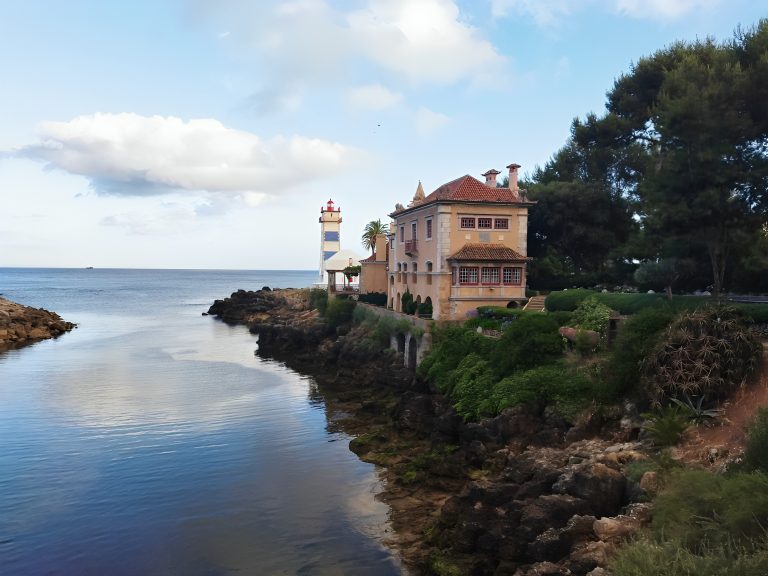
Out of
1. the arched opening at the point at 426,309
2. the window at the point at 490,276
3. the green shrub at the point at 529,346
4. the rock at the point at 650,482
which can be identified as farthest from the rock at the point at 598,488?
the arched opening at the point at 426,309

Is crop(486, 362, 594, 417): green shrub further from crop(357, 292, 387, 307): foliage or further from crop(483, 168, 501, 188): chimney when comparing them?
crop(357, 292, 387, 307): foliage

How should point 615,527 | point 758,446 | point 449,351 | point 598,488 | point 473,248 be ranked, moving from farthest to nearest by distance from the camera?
1. point 473,248
2. point 449,351
3. point 598,488
4. point 615,527
5. point 758,446

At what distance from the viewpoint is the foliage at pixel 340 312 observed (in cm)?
5403

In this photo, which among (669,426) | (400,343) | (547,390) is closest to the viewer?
(669,426)

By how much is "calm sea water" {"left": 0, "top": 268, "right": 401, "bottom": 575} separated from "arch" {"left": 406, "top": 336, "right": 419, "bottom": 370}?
6.71 metres

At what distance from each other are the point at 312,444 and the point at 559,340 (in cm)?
1216

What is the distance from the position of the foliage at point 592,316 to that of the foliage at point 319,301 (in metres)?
33.7

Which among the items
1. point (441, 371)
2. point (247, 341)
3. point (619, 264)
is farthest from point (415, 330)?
point (247, 341)

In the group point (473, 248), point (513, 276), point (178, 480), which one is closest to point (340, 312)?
point (473, 248)

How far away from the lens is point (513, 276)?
39656 millimetres

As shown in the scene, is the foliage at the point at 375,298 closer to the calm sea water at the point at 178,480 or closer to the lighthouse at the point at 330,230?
the calm sea water at the point at 178,480

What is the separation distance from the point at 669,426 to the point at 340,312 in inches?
1527

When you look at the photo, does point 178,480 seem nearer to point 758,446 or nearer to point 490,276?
point 758,446

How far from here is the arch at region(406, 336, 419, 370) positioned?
3838 cm
